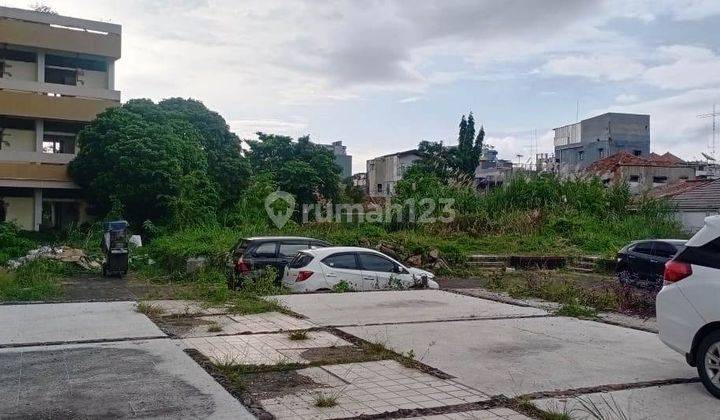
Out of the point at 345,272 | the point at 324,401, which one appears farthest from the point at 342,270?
the point at 324,401

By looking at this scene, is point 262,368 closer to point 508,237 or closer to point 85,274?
point 85,274

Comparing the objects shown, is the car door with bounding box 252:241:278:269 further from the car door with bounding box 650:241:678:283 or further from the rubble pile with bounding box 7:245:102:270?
the car door with bounding box 650:241:678:283

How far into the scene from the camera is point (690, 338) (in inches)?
247

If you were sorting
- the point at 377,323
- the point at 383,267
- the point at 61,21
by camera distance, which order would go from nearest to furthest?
the point at 377,323 → the point at 383,267 → the point at 61,21

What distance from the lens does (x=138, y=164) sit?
1165 inches

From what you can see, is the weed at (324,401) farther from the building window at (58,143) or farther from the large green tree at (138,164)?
the building window at (58,143)

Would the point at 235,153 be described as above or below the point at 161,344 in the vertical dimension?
above

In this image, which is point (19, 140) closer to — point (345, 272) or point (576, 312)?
point (345, 272)

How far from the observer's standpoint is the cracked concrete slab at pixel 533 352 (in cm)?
665

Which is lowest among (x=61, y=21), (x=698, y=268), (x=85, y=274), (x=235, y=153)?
(x=85, y=274)

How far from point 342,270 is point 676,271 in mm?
8854

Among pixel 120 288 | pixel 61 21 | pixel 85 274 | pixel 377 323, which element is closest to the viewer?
pixel 377 323

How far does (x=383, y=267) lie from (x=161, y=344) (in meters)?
7.80

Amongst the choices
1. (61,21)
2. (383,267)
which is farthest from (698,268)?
(61,21)
